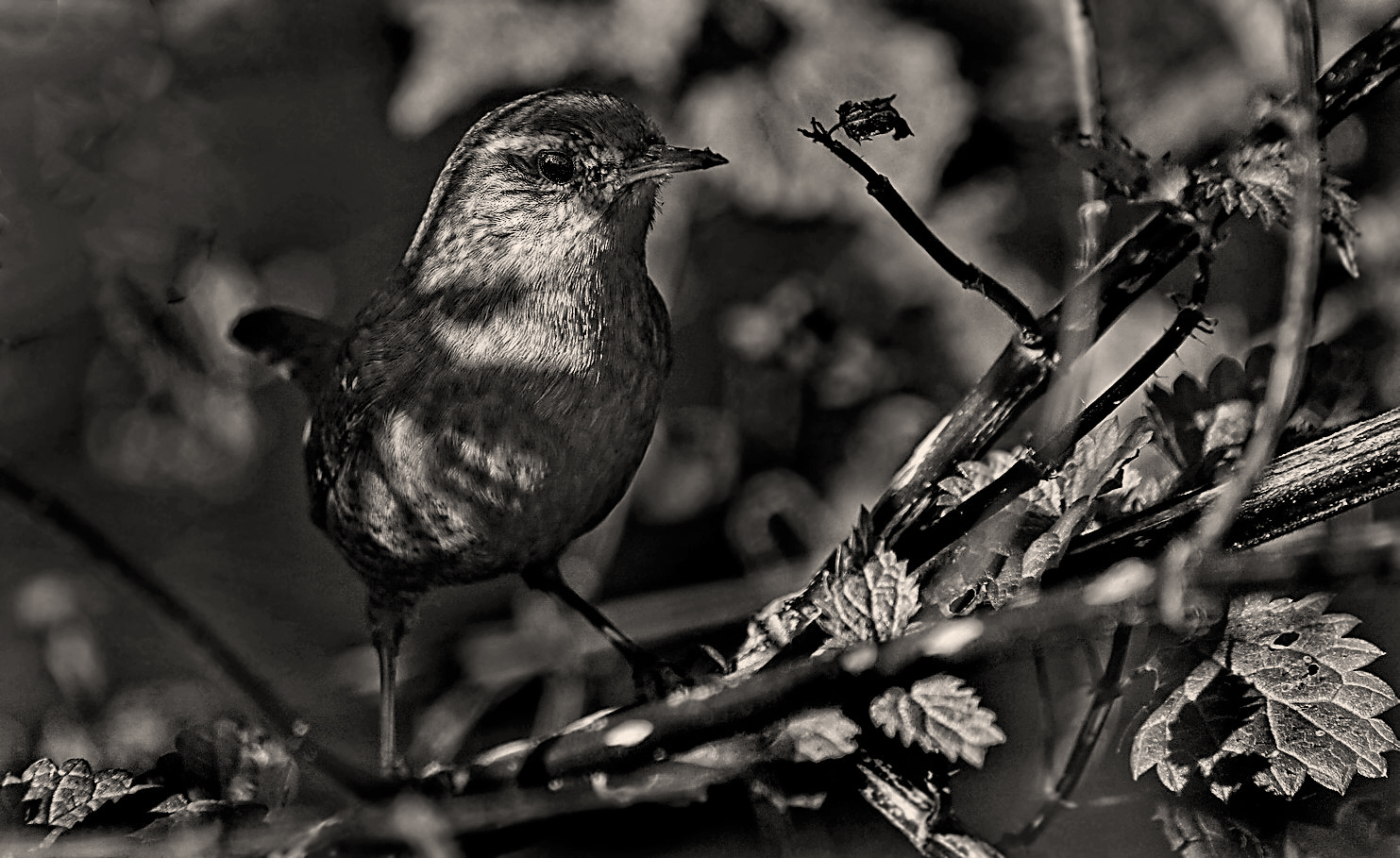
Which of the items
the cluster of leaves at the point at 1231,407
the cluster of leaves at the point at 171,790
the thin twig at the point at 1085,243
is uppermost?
the thin twig at the point at 1085,243

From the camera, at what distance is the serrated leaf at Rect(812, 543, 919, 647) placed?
5.51 ft

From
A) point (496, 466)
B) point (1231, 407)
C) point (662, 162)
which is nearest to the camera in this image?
point (1231, 407)

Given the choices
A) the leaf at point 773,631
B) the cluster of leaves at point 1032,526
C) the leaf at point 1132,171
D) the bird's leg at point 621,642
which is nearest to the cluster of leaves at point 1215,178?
the leaf at point 1132,171

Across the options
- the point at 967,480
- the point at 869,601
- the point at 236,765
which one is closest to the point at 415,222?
the point at 236,765

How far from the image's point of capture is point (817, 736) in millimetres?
1701

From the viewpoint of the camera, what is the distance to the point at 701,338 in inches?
142

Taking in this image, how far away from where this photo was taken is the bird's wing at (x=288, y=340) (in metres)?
3.08

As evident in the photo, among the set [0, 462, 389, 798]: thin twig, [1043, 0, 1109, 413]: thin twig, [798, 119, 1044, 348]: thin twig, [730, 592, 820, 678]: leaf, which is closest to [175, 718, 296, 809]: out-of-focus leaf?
[0, 462, 389, 798]: thin twig

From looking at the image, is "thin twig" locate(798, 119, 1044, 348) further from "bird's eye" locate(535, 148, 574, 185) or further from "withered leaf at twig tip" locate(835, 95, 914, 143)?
"bird's eye" locate(535, 148, 574, 185)

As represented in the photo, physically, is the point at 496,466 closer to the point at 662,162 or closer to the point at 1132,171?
the point at 662,162

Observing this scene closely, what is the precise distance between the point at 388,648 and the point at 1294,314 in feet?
6.81

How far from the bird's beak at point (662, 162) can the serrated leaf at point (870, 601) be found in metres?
0.84

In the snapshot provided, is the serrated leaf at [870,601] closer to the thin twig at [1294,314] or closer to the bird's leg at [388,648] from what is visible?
the thin twig at [1294,314]

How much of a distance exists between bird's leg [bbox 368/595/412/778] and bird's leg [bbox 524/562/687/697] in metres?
0.30
